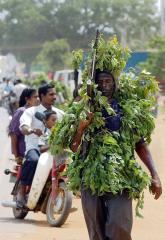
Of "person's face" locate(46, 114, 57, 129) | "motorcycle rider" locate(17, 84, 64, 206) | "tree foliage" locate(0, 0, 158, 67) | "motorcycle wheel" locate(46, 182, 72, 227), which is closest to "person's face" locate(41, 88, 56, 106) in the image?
"motorcycle rider" locate(17, 84, 64, 206)

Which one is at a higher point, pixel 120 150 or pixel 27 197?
pixel 120 150

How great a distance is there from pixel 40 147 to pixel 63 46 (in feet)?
224

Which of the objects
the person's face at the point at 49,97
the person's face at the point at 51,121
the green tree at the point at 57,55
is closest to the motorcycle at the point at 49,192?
the person's face at the point at 51,121

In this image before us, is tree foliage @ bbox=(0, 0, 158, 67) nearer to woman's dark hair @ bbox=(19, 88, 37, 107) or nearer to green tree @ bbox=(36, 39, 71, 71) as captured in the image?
green tree @ bbox=(36, 39, 71, 71)

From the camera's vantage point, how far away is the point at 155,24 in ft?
326

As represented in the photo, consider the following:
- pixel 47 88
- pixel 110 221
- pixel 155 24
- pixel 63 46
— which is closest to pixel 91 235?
pixel 110 221

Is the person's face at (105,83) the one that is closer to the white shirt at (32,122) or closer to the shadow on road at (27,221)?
the white shirt at (32,122)

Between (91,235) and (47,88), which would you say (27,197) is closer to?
(47,88)

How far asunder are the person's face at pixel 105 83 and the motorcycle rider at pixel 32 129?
10.7 ft

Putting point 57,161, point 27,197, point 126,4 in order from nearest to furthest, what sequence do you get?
point 57,161 < point 27,197 < point 126,4

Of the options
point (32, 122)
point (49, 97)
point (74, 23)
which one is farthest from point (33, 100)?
point (74, 23)

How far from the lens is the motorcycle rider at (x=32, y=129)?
9.92 metres

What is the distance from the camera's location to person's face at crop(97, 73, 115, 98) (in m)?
6.56

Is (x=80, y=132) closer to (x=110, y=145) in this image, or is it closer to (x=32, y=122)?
(x=110, y=145)
